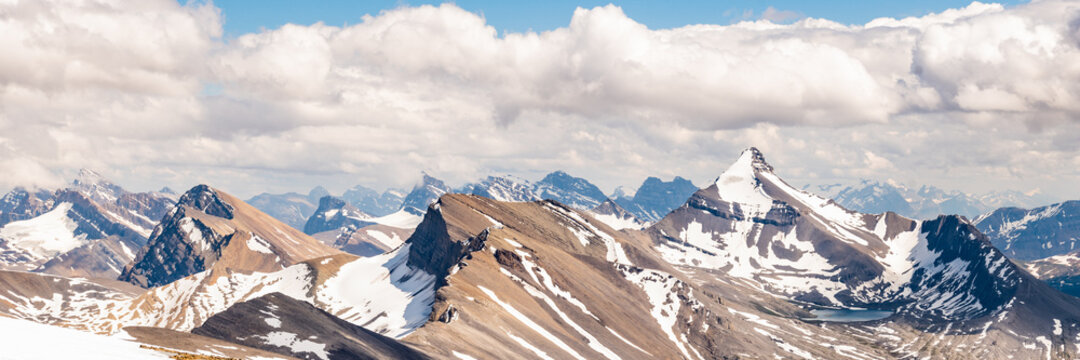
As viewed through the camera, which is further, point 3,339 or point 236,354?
point 236,354

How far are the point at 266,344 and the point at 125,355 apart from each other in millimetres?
88840

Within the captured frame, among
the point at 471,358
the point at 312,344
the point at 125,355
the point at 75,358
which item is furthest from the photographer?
the point at 471,358

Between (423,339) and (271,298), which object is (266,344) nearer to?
(271,298)

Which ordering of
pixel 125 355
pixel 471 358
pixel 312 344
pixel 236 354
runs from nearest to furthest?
pixel 125 355 < pixel 236 354 < pixel 312 344 < pixel 471 358

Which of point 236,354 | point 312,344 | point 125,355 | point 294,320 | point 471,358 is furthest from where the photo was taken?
point 471,358

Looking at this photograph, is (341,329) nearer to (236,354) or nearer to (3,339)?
(236,354)

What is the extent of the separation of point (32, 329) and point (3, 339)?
9574mm

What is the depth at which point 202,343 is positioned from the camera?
129 m

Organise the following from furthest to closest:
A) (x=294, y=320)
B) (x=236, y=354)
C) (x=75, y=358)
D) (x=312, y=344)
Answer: (x=294, y=320) → (x=312, y=344) → (x=236, y=354) → (x=75, y=358)

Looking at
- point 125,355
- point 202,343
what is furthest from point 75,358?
point 202,343

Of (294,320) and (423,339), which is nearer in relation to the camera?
(294,320)

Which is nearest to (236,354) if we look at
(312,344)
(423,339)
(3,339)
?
(312,344)

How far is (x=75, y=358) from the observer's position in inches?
2719

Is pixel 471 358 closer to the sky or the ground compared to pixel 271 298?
closer to the ground
